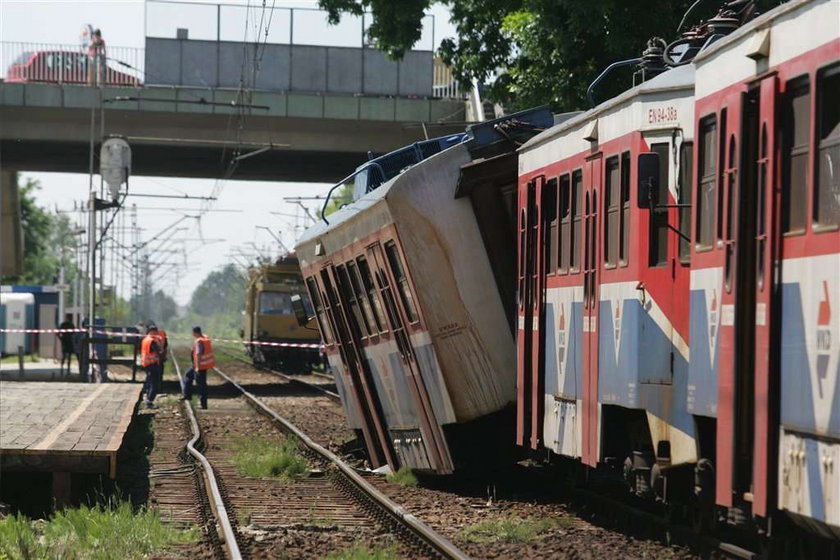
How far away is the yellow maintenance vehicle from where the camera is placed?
47469 millimetres

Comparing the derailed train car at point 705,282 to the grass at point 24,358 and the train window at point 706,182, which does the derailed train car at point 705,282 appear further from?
the grass at point 24,358

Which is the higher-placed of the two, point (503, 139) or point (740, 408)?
point (503, 139)

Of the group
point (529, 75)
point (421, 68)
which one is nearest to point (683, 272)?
point (529, 75)

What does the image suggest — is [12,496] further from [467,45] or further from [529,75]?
[467,45]

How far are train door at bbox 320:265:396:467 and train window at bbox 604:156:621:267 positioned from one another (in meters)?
6.26

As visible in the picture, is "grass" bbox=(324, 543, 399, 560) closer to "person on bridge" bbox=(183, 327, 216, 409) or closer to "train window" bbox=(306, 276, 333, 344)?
"train window" bbox=(306, 276, 333, 344)

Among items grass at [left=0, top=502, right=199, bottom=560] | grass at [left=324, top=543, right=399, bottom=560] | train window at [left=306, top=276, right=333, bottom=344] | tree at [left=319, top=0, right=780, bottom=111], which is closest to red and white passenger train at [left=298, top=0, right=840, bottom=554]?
train window at [left=306, top=276, right=333, bottom=344]

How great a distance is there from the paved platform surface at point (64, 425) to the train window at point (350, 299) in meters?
2.89

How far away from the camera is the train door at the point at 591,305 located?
11227 millimetres

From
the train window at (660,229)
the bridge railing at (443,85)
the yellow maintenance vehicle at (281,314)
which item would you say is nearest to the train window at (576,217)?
the train window at (660,229)

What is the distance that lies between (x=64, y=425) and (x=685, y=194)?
10290 mm

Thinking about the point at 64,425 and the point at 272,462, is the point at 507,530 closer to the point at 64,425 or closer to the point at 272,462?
the point at 272,462

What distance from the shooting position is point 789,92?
25.6ft

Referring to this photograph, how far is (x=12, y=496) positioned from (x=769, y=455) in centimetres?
1019
